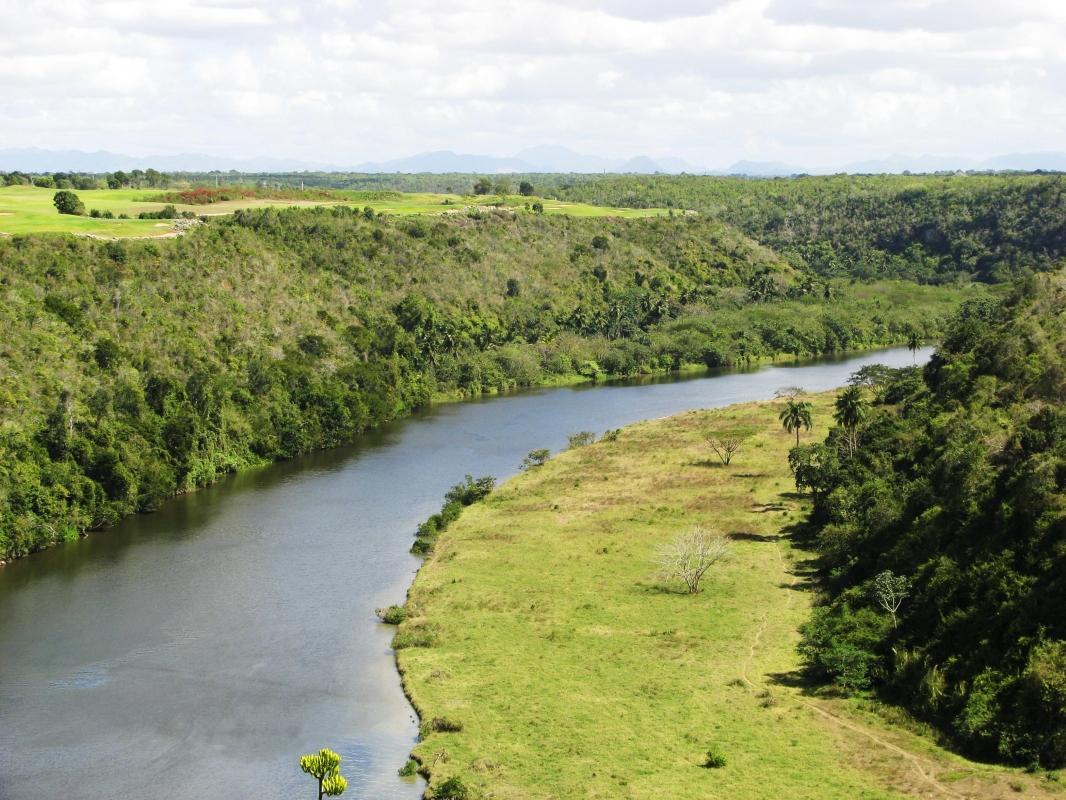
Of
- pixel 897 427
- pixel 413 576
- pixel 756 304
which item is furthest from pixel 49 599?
pixel 756 304

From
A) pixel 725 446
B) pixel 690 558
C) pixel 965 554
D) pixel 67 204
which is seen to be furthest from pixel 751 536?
pixel 67 204

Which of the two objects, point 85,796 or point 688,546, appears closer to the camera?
point 85,796

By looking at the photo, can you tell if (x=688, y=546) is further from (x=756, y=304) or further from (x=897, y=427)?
(x=756, y=304)

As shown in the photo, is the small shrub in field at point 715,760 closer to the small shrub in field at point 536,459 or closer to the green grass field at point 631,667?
the green grass field at point 631,667

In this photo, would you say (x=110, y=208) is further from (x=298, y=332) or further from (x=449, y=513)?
(x=449, y=513)

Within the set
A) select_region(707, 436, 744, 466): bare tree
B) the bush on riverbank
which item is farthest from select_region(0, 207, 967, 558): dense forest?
select_region(707, 436, 744, 466): bare tree

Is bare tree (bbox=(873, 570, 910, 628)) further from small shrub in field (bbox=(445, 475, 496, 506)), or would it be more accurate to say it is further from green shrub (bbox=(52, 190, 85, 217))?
green shrub (bbox=(52, 190, 85, 217))
